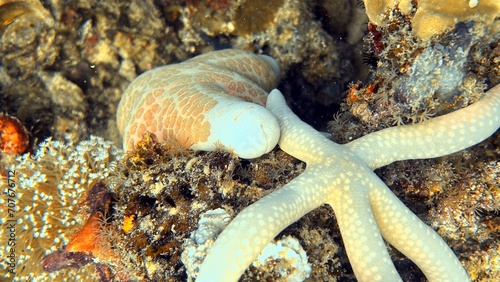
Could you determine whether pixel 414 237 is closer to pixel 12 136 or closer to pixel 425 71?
pixel 425 71

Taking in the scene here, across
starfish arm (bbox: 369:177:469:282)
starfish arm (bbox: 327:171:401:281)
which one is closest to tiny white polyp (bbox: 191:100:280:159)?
starfish arm (bbox: 327:171:401:281)

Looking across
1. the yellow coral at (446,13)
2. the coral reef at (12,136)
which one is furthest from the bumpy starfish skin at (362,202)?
the coral reef at (12,136)

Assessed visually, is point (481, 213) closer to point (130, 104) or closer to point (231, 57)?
point (231, 57)

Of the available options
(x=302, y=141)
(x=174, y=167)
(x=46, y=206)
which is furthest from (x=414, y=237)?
(x=46, y=206)

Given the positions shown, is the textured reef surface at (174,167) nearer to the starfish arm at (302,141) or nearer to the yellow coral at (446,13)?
the yellow coral at (446,13)

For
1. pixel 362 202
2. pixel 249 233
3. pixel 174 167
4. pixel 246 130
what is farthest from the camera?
pixel 174 167

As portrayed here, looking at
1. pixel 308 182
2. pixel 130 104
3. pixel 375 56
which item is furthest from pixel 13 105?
pixel 375 56
